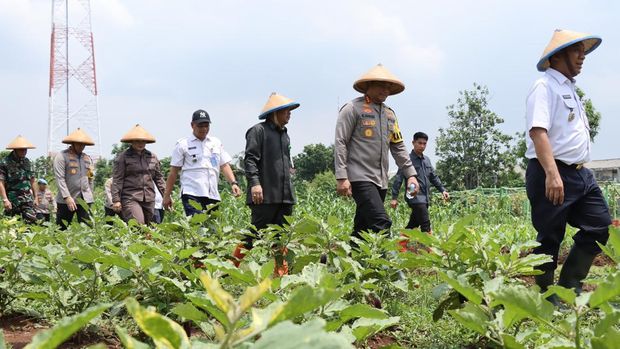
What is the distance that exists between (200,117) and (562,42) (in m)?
3.58

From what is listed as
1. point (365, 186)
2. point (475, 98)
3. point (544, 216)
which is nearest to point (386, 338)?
point (544, 216)

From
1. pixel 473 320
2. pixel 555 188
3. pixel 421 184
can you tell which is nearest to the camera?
pixel 473 320

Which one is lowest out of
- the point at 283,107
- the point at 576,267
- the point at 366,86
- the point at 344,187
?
the point at 576,267

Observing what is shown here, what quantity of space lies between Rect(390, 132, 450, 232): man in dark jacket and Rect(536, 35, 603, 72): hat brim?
3455 mm

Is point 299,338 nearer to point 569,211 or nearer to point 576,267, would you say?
point 569,211

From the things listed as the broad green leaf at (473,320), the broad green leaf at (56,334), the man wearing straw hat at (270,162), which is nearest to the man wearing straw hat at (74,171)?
the man wearing straw hat at (270,162)

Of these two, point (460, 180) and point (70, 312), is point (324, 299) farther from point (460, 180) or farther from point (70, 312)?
point (460, 180)

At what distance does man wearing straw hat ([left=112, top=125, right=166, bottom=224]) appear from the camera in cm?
647

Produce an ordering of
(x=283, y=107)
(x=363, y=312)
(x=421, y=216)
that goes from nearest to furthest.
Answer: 1. (x=363, y=312)
2. (x=283, y=107)
3. (x=421, y=216)

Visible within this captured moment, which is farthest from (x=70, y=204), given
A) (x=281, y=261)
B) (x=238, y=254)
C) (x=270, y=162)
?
(x=281, y=261)

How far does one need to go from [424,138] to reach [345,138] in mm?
3511

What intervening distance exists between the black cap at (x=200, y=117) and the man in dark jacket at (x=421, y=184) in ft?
8.03

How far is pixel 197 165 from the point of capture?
6.21 metres

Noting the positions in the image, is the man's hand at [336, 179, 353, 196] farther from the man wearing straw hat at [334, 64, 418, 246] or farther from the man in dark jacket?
the man in dark jacket
